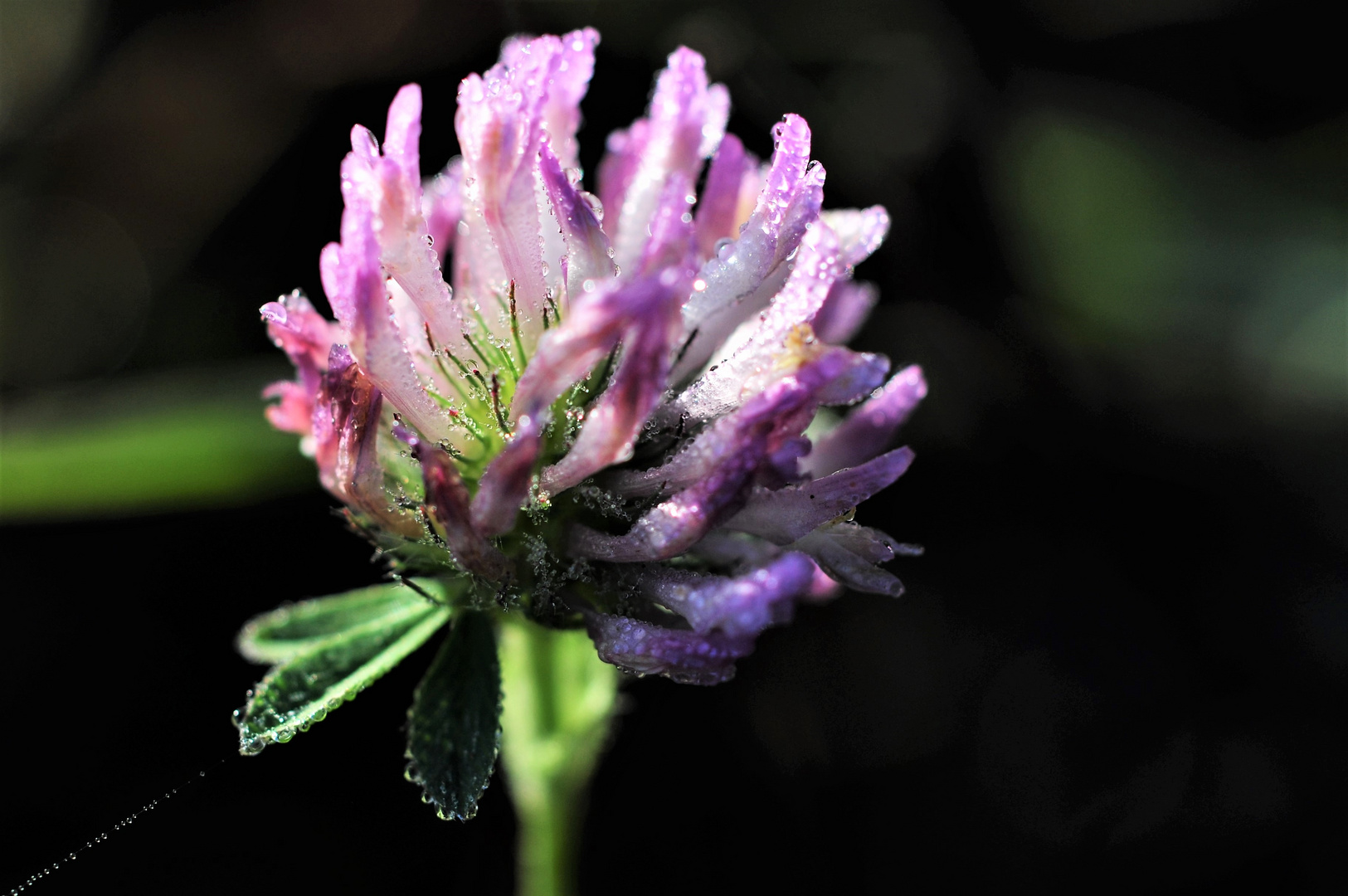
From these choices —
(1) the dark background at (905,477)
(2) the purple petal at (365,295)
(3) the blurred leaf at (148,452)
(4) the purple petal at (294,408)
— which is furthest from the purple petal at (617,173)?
(1) the dark background at (905,477)

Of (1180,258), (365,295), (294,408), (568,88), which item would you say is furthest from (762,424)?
(1180,258)

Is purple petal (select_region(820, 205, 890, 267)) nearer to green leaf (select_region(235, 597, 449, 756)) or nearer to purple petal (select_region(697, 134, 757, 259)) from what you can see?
purple petal (select_region(697, 134, 757, 259))

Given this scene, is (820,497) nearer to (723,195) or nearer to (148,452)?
(723,195)

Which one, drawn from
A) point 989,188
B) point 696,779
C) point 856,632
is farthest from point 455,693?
point 989,188

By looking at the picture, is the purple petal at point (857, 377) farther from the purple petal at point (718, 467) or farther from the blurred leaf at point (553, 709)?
the blurred leaf at point (553, 709)

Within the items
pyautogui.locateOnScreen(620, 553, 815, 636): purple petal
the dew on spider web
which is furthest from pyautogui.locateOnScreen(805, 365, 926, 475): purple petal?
the dew on spider web

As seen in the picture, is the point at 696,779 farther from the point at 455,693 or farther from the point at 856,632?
Answer: the point at 455,693
